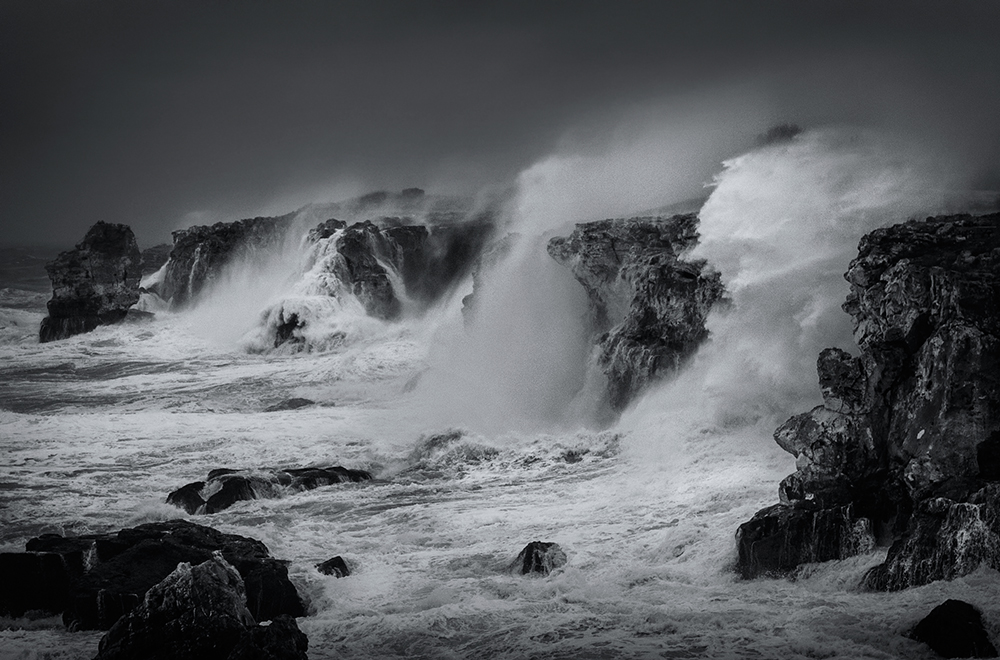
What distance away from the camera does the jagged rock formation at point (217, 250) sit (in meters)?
55.4

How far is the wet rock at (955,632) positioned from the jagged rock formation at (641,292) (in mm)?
13548

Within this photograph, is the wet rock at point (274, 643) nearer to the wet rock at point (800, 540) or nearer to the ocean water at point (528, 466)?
the ocean water at point (528, 466)

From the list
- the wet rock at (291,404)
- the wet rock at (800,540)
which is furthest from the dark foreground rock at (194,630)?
the wet rock at (291,404)

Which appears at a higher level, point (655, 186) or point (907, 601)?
point (655, 186)

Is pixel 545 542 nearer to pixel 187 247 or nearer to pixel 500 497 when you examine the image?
pixel 500 497

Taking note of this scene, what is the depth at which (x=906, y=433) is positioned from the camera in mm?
12703

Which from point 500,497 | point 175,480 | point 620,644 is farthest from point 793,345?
point 175,480

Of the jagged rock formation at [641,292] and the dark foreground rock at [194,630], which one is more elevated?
the jagged rock formation at [641,292]

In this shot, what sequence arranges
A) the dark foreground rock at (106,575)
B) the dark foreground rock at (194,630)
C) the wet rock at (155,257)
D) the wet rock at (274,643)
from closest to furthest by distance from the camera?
the wet rock at (274,643)
the dark foreground rock at (194,630)
the dark foreground rock at (106,575)
the wet rock at (155,257)

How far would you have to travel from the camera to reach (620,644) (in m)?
10.3

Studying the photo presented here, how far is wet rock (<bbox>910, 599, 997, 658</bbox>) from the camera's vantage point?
9023mm

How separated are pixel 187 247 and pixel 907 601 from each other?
54620 millimetres

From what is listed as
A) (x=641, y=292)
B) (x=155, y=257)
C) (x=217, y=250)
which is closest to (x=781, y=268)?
(x=641, y=292)

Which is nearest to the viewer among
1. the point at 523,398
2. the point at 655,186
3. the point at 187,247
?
the point at 523,398
